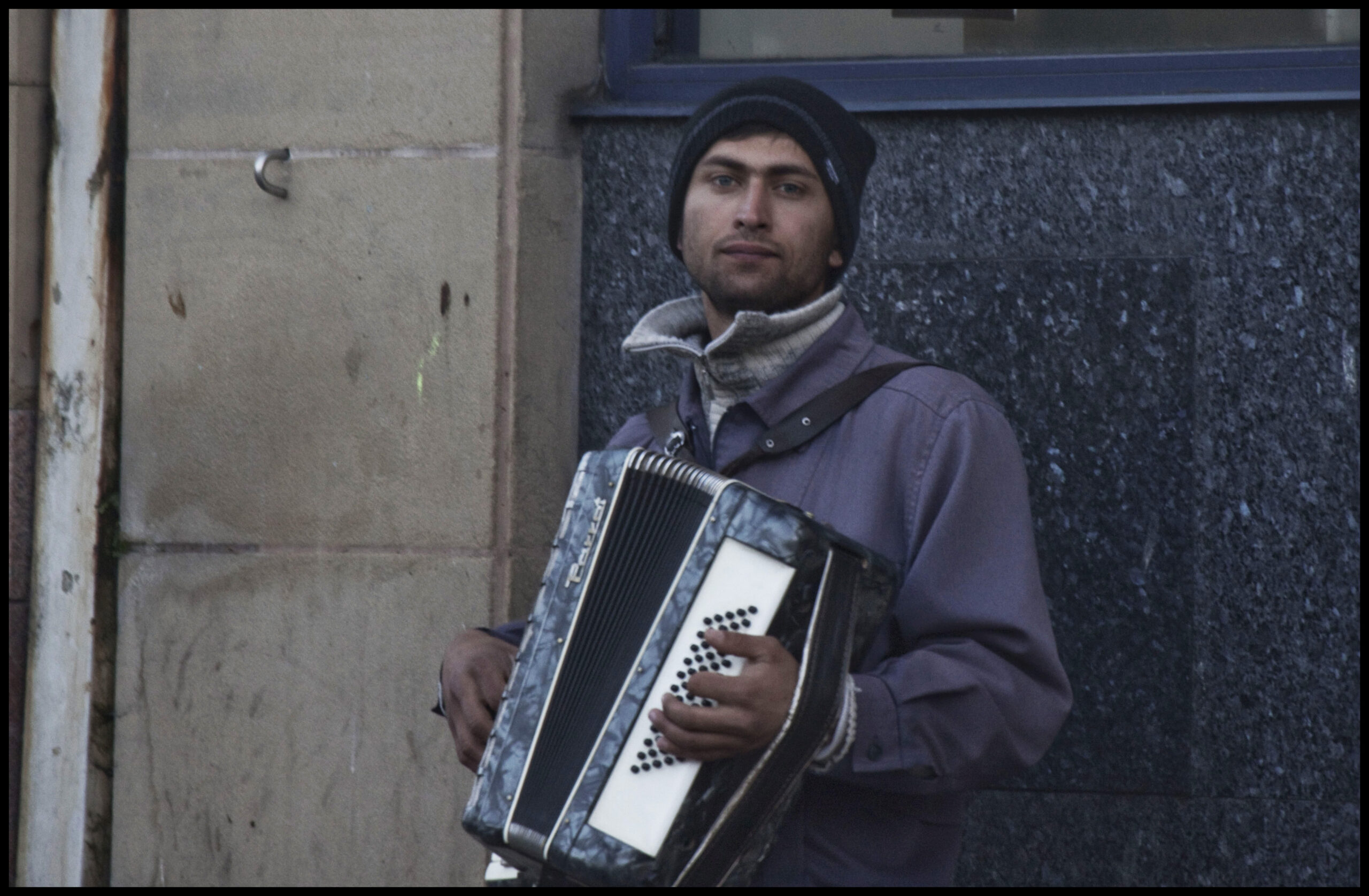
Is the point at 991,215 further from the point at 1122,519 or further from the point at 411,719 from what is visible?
the point at 411,719

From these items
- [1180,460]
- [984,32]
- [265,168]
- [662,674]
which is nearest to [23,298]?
[265,168]

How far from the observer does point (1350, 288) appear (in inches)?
135

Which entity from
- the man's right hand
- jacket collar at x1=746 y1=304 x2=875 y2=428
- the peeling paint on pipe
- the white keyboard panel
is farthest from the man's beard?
the peeling paint on pipe

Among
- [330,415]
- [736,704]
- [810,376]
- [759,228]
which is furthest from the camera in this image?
[330,415]

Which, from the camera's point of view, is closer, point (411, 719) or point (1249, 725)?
point (1249, 725)

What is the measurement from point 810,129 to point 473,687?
47.2 inches

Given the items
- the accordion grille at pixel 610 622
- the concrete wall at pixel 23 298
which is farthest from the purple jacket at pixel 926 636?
the concrete wall at pixel 23 298

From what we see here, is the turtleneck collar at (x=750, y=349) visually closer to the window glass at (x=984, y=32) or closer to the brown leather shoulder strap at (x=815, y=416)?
the brown leather shoulder strap at (x=815, y=416)

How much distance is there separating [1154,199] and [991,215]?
0.40 meters

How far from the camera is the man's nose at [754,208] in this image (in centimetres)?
264

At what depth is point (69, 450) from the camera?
12.8 feet

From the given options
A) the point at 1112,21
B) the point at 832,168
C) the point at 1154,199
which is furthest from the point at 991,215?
the point at 832,168

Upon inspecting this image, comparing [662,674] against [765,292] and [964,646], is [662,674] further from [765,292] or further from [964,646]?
[765,292]

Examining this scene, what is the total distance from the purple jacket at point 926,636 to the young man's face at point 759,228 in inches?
12.5
